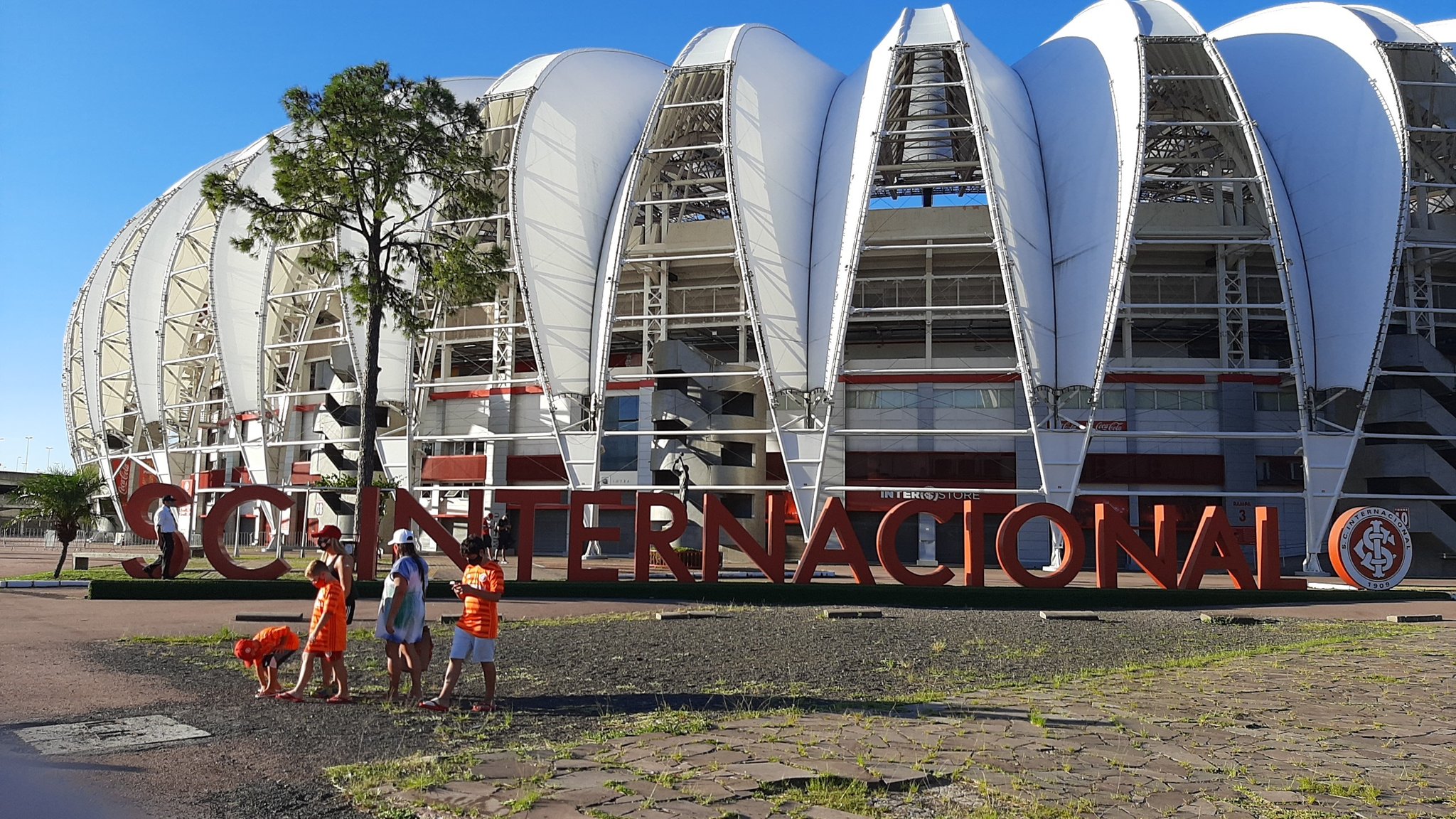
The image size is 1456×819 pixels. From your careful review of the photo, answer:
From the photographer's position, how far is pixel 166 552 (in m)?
26.8

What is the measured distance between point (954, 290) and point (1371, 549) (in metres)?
24.0

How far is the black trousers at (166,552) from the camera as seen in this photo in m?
26.7

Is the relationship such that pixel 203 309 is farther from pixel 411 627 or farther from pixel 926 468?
pixel 411 627

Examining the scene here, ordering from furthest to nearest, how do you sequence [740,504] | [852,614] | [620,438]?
[620,438] < [740,504] < [852,614]

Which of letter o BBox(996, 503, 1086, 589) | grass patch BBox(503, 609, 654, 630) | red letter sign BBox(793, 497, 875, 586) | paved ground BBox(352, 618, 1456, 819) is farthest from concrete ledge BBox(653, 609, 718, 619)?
paved ground BBox(352, 618, 1456, 819)

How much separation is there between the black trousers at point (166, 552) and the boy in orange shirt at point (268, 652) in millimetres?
18241

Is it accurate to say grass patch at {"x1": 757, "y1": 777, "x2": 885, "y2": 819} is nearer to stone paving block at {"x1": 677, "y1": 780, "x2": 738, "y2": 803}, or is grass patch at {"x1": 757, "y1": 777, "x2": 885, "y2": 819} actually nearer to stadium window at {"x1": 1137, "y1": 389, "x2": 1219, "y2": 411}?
stone paving block at {"x1": 677, "y1": 780, "x2": 738, "y2": 803}

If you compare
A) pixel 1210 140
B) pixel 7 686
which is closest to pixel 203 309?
pixel 7 686

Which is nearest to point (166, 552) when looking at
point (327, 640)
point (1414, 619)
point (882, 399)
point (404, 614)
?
point (327, 640)

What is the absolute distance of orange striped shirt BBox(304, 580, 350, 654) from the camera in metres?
11.1

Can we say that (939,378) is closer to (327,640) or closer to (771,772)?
(327,640)

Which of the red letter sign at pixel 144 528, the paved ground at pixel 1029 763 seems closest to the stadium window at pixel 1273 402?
the paved ground at pixel 1029 763

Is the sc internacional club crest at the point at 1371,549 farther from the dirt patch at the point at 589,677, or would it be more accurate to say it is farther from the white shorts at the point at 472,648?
the white shorts at the point at 472,648

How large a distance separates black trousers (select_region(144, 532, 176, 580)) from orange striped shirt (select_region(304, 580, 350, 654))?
18729mm
